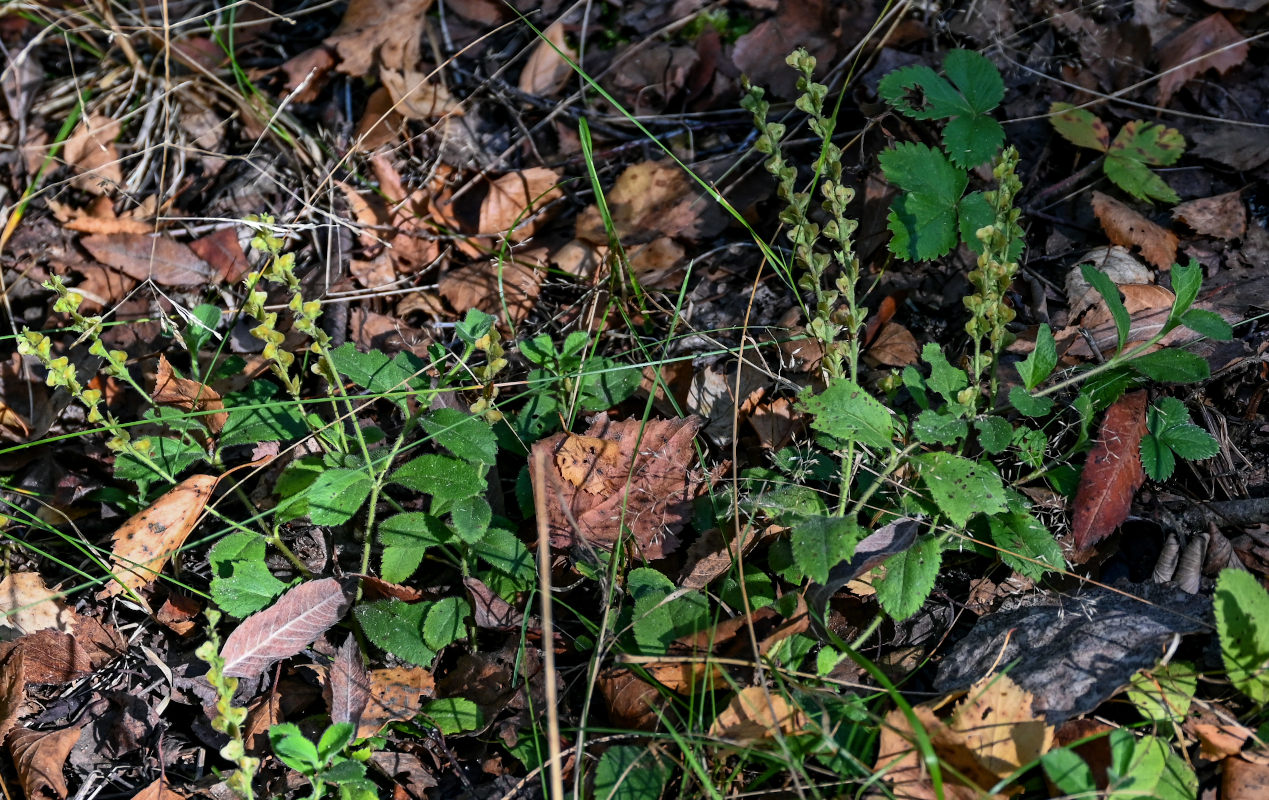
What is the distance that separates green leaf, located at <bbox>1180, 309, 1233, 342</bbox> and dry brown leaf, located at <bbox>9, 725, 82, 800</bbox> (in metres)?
2.65

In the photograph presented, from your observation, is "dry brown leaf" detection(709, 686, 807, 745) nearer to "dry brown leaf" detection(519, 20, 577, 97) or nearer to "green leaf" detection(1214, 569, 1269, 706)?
"green leaf" detection(1214, 569, 1269, 706)

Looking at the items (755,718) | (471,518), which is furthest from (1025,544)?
(471,518)

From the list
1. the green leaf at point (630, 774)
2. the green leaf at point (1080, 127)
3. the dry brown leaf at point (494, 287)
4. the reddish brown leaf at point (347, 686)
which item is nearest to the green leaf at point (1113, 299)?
the green leaf at point (1080, 127)

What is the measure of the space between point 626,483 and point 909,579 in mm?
697

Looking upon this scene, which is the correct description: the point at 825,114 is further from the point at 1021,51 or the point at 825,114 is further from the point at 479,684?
the point at 479,684

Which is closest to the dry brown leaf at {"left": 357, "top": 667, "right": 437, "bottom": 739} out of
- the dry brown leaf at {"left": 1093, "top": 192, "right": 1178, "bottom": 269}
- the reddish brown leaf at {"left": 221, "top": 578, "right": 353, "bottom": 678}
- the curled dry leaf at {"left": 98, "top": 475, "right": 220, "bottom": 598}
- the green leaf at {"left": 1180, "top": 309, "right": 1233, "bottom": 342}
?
the reddish brown leaf at {"left": 221, "top": 578, "right": 353, "bottom": 678}

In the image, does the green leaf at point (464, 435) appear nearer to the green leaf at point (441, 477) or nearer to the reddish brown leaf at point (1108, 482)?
the green leaf at point (441, 477)

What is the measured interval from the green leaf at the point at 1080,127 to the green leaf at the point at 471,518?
2005 mm

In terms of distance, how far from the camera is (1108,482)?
6.48ft

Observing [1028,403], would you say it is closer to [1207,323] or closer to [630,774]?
[1207,323]

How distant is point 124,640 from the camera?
88.0 inches

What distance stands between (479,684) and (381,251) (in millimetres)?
1544

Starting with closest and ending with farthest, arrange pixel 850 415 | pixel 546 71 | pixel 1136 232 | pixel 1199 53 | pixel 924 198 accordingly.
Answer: pixel 850 415 < pixel 924 198 < pixel 1136 232 < pixel 1199 53 < pixel 546 71

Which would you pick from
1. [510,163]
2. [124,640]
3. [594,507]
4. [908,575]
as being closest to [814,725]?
[908,575]
